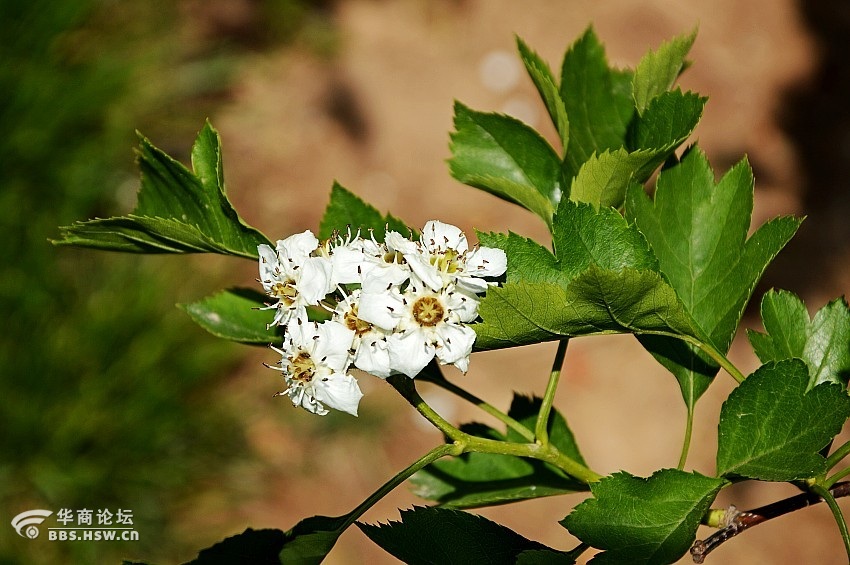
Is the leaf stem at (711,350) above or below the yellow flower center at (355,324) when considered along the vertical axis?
below

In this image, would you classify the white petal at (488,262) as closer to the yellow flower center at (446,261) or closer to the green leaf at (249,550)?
the yellow flower center at (446,261)

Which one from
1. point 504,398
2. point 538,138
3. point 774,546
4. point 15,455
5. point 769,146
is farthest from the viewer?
point 769,146

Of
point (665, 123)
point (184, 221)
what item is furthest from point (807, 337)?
point (184, 221)

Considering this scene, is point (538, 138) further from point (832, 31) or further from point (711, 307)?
point (832, 31)

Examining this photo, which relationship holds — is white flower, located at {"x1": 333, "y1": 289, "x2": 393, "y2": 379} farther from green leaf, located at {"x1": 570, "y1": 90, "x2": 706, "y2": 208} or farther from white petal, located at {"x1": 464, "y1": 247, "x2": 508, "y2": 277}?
green leaf, located at {"x1": 570, "y1": 90, "x2": 706, "y2": 208}

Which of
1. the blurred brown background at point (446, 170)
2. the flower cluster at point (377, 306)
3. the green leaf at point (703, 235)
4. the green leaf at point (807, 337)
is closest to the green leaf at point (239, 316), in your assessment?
the flower cluster at point (377, 306)

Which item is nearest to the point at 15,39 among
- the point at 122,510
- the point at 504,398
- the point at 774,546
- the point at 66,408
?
the point at 66,408

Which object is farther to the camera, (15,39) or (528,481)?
(15,39)

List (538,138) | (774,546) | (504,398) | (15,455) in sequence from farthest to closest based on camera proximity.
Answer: (504,398), (774,546), (15,455), (538,138)
